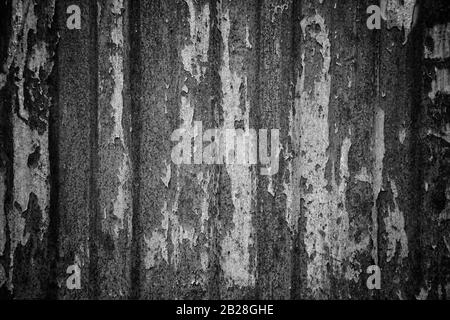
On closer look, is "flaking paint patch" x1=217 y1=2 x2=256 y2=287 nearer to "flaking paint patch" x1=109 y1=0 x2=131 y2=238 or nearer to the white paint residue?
the white paint residue

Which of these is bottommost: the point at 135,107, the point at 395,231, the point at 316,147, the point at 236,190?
the point at 395,231

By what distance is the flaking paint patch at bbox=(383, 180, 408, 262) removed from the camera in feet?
2.87

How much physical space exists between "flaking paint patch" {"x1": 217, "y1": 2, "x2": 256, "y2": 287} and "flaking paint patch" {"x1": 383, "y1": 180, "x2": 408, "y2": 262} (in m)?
0.36

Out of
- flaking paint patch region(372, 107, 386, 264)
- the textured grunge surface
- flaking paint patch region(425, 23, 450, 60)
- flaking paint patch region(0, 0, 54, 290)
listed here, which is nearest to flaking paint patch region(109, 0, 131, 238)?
the textured grunge surface

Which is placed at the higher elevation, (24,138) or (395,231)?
(24,138)

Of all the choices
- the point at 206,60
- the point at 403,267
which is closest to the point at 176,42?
the point at 206,60

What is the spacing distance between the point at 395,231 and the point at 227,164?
0.48 m

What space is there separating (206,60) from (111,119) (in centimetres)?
29

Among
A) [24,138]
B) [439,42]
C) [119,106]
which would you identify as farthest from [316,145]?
[24,138]

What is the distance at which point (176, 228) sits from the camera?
34.6 inches

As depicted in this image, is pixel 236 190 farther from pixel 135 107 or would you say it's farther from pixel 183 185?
pixel 135 107

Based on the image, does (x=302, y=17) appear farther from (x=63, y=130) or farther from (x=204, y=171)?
(x=63, y=130)

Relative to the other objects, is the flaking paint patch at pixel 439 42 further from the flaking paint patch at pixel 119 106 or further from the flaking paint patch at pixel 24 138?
the flaking paint patch at pixel 24 138

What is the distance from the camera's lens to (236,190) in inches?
34.5
